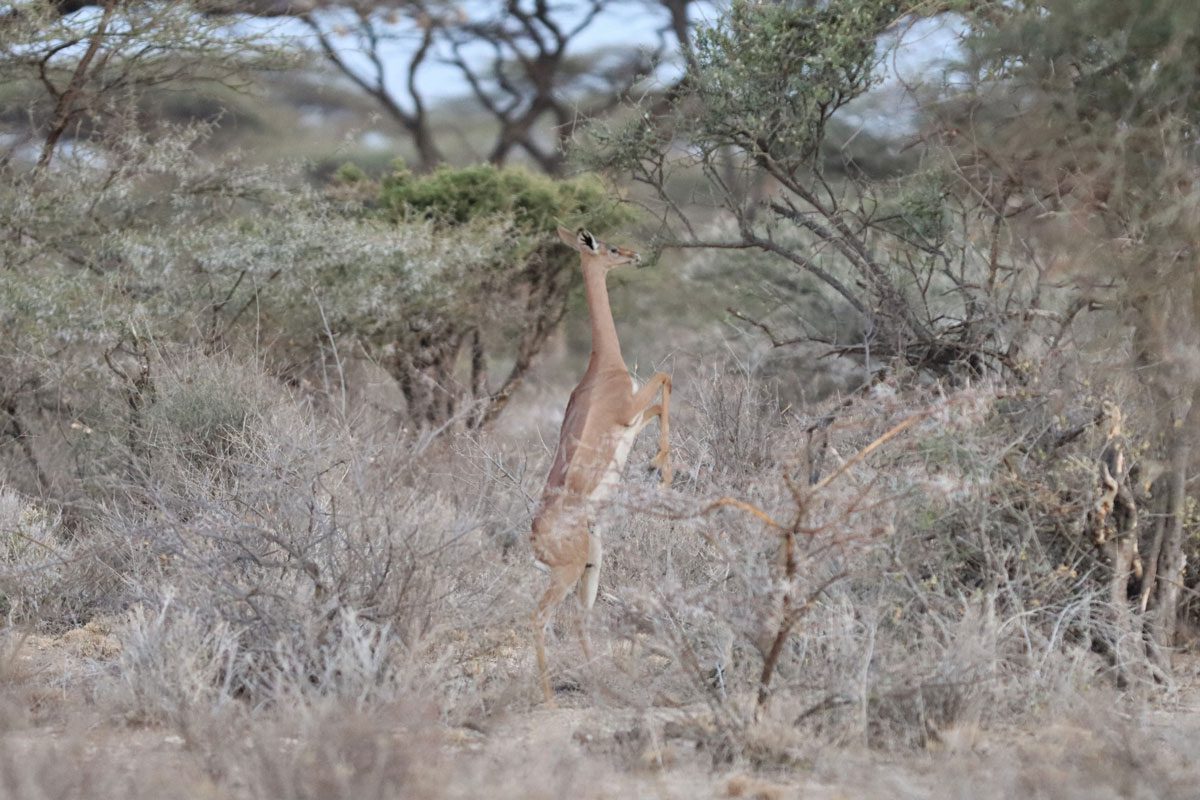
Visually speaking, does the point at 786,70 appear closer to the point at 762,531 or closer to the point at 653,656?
the point at 653,656

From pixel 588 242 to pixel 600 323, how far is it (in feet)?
1.32

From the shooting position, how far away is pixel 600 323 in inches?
294

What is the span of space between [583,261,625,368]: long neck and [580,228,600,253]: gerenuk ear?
0.27 ft

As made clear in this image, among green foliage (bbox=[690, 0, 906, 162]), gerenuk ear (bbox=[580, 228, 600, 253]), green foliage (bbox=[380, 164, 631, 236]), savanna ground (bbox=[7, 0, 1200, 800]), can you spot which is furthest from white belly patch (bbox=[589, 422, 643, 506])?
green foliage (bbox=[380, 164, 631, 236])

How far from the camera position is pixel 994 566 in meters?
6.91

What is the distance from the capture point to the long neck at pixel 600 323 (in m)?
7.24

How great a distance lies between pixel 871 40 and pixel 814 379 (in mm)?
4981

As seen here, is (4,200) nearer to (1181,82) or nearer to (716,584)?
(716,584)

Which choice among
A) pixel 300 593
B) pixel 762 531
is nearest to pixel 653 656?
pixel 762 531

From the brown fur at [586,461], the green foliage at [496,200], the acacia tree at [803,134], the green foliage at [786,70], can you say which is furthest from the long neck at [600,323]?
the green foliage at [496,200]

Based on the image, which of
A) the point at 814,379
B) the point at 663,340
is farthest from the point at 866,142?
the point at 814,379

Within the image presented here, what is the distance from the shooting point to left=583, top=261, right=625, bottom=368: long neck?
7.24 metres

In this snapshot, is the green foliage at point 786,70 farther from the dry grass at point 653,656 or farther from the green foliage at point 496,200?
the green foliage at point 496,200

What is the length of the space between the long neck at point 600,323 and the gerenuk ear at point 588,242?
8 cm
